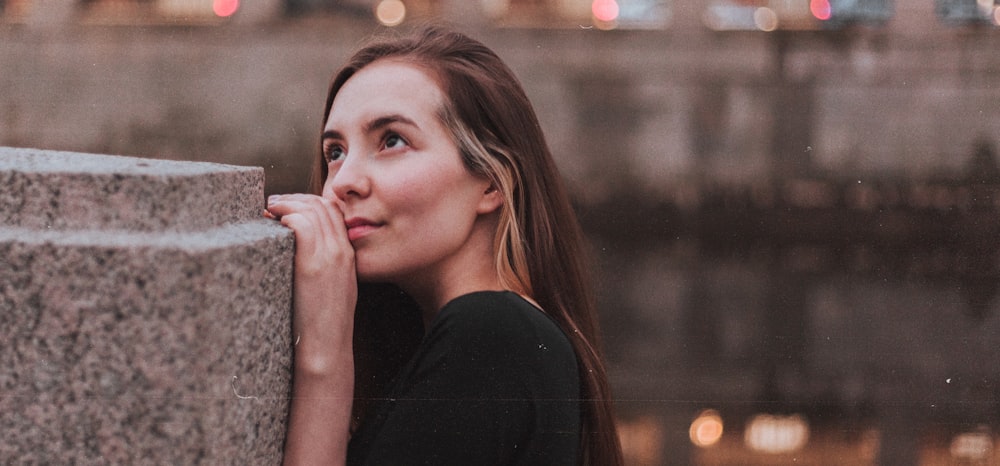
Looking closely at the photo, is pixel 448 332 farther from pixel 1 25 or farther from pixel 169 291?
pixel 1 25

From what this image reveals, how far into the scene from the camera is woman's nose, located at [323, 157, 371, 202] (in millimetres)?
1932

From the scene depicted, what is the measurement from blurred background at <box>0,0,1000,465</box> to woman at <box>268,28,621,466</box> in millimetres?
1344

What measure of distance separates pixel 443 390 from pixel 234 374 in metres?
0.40

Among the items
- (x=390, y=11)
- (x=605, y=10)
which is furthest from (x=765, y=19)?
(x=390, y=11)

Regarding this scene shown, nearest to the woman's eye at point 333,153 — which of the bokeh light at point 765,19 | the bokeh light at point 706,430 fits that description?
the bokeh light at point 706,430

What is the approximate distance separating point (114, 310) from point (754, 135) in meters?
3.15

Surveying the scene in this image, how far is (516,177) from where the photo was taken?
82.9 inches

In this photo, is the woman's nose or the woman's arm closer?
the woman's arm

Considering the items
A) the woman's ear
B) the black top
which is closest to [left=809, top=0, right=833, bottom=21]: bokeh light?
the woman's ear

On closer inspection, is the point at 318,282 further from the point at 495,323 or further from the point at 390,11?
the point at 390,11

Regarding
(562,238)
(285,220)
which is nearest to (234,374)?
(285,220)

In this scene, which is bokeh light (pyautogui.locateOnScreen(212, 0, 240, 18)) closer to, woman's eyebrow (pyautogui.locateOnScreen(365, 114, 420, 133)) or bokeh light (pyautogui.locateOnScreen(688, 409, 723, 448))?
woman's eyebrow (pyautogui.locateOnScreen(365, 114, 420, 133))

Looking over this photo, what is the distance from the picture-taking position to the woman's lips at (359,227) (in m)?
1.91

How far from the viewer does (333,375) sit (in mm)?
1776
